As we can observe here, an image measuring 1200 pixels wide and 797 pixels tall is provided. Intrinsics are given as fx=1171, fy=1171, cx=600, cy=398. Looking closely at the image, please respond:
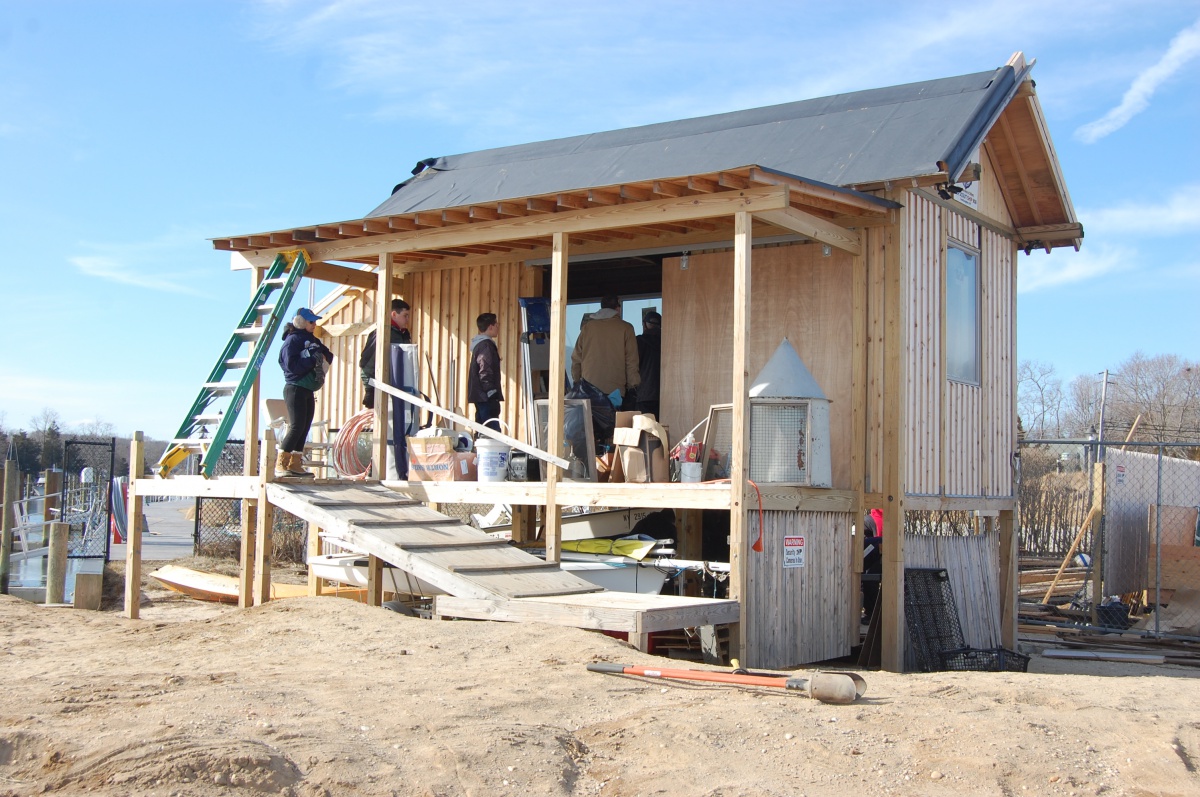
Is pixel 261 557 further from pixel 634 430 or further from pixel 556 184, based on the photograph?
pixel 556 184

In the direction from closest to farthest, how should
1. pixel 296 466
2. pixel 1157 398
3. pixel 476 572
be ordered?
pixel 476 572 < pixel 296 466 < pixel 1157 398

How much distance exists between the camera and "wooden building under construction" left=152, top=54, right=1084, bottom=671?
1009 centimetres

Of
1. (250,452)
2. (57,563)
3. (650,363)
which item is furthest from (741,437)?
(57,563)

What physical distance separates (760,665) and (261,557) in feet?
17.2

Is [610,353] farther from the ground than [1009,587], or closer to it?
farther from the ground

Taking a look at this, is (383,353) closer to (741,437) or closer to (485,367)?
(485,367)

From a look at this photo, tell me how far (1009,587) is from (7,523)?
13.5 m

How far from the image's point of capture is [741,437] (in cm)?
967

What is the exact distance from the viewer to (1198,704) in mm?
8008

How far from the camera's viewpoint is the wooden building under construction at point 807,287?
10.1 meters

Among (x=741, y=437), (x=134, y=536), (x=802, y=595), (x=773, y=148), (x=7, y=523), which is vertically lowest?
(x=802, y=595)

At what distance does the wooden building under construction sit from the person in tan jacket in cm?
46

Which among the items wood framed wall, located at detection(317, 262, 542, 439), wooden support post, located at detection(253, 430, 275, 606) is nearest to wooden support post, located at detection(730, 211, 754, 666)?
wood framed wall, located at detection(317, 262, 542, 439)

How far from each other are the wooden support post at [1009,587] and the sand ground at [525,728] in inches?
190
